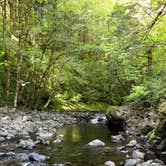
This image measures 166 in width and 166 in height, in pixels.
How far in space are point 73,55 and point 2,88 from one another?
4.94m

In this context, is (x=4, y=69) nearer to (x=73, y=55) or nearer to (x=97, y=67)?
(x=73, y=55)

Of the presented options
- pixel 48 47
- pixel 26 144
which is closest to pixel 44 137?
pixel 26 144

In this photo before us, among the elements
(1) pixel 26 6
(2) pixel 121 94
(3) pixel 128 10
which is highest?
(1) pixel 26 6

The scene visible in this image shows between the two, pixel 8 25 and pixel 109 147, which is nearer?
pixel 109 147

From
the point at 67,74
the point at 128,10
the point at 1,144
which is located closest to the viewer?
the point at 128,10

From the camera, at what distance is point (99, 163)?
25.1 ft

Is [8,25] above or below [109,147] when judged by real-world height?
above

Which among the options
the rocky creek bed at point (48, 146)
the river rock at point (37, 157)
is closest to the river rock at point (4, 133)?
the rocky creek bed at point (48, 146)

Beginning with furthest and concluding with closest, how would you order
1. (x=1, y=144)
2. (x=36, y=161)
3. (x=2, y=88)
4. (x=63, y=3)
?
1. (x=2, y=88)
2. (x=63, y=3)
3. (x=1, y=144)
4. (x=36, y=161)

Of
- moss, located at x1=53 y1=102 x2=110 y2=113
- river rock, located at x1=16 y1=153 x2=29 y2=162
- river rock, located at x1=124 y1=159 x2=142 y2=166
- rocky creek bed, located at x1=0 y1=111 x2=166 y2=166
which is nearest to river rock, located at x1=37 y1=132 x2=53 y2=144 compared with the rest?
rocky creek bed, located at x1=0 y1=111 x2=166 y2=166

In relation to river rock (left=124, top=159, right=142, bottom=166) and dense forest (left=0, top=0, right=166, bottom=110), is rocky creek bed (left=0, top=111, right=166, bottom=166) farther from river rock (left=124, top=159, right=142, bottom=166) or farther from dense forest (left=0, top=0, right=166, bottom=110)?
dense forest (left=0, top=0, right=166, bottom=110)

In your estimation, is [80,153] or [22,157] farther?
[80,153]

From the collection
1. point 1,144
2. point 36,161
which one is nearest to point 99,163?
point 36,161

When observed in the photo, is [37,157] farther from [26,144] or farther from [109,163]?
[109,163]
